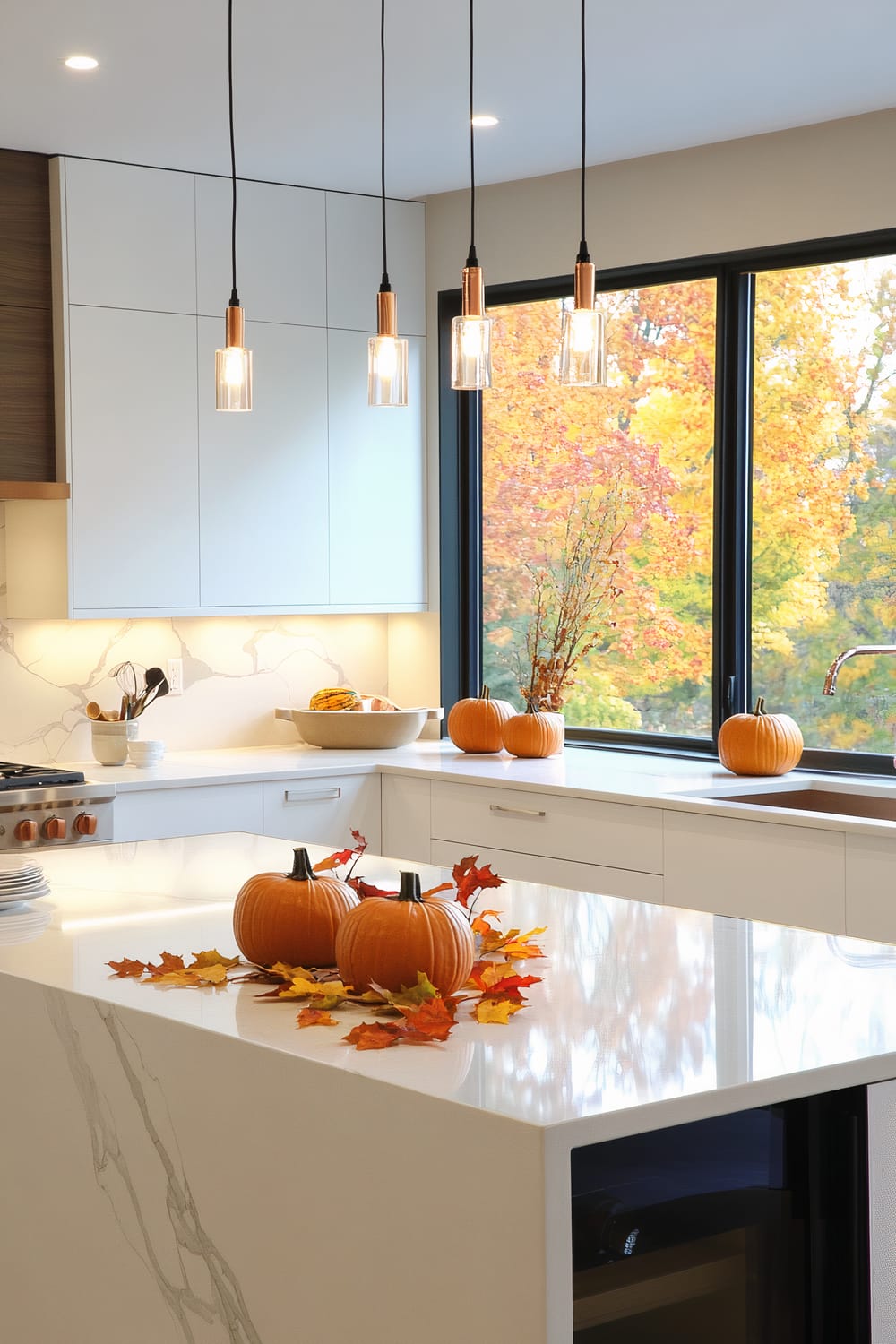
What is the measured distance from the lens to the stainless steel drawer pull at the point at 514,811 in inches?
159

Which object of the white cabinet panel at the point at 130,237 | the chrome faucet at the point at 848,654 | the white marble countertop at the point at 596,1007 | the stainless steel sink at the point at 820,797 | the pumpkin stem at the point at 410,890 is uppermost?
the white cabinet panel at the point at 130,237

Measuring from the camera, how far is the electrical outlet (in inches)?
191

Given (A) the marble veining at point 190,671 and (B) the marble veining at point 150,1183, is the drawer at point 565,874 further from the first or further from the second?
(B) the marble veining at point 150,1183

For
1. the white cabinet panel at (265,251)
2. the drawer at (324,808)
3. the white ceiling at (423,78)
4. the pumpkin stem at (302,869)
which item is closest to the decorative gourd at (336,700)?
the drawer at (324,808)

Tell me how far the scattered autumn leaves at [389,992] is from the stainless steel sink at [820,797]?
1883 mm

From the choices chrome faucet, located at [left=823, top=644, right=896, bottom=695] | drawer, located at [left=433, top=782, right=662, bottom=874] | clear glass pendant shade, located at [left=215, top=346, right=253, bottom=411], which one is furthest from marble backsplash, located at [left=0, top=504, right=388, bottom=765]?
clear glass pendant shade, located at [left=215, top=346, right=253, bottom=411]

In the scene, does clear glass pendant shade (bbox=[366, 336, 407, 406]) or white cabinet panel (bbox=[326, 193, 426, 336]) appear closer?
clear glass pendant shade (bbox=[366, 336, 407, 406])

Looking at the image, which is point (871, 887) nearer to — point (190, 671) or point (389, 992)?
point (389, 992)

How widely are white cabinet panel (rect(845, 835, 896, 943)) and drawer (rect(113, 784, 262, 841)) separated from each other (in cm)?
166

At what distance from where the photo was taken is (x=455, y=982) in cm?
169

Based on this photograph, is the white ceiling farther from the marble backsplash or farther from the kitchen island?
the kitchen island

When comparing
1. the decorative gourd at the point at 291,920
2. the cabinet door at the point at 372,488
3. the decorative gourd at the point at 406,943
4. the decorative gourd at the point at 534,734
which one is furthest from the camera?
the cabinet door at the point at 372,488

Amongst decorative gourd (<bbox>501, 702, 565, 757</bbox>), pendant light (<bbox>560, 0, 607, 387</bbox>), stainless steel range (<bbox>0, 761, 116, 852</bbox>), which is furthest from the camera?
decorative gourd (<bbox>501, 702, 565, 757</bbox>)

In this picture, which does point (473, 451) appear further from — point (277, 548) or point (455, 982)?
point (455, 982)
